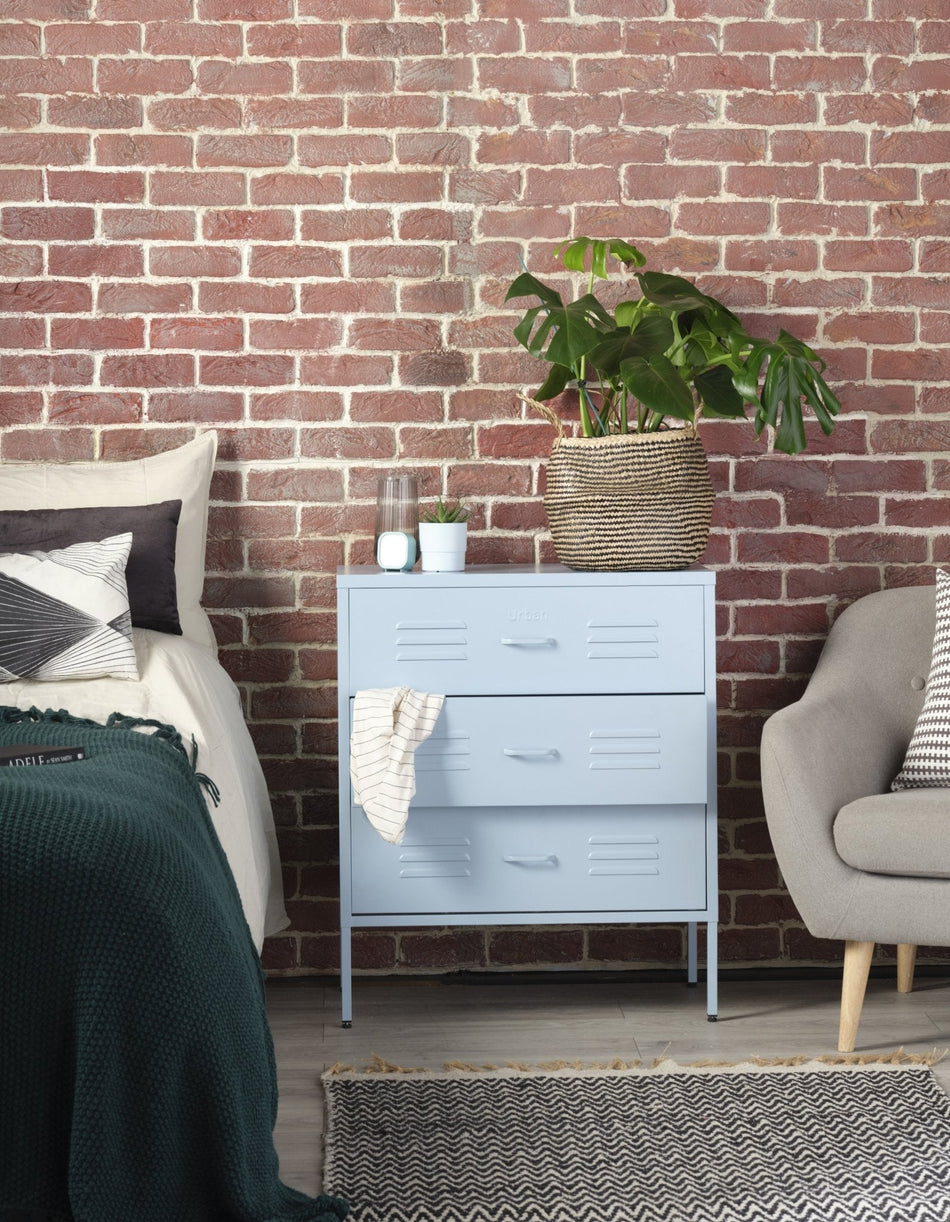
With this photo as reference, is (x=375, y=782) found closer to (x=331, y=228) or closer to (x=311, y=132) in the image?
(x=331, y=228)

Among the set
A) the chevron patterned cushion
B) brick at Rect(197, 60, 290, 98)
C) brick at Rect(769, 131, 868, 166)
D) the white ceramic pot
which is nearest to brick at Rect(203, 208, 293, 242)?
brick at Rect(197, 60, 290, 98)

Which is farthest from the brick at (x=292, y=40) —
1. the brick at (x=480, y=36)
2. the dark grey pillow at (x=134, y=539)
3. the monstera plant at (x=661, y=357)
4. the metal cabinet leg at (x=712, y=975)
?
the metal cabinet leg at (x=712, y=975)

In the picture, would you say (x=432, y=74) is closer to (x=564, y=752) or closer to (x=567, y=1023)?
(x=564, y=752)

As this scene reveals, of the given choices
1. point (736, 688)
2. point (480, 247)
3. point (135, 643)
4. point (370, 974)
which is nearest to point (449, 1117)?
point (370, 974)

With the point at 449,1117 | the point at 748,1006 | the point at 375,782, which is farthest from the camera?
the point at 748,1006

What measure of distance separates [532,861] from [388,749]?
385 mm

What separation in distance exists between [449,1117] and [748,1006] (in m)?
0.85

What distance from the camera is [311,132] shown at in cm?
273

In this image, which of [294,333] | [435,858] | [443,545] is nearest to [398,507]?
[443,545]

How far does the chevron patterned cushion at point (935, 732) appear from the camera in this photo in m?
2.40

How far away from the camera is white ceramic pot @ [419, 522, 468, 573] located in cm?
248

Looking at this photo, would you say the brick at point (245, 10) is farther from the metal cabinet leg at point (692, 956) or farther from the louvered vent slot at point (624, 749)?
the metal cabinet leg at point (692, 956)

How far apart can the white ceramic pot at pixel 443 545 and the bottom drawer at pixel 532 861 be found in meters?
0.50

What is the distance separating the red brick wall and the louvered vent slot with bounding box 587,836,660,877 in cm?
44
